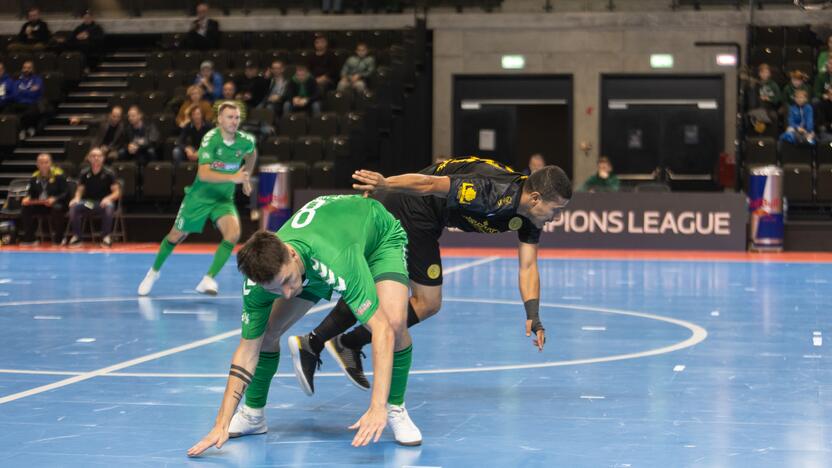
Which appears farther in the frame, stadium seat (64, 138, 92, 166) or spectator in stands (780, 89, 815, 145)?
stadium seat (64, 138, 92, 166)

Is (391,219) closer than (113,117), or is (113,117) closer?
(391,219)

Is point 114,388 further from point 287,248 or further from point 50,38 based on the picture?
point 50,38

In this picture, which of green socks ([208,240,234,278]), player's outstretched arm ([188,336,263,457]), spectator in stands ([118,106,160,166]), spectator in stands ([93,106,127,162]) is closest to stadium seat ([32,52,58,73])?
spectator in stands ([93,106,127,162])

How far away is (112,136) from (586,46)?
381 inches

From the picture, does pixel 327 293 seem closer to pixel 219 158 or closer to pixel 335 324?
pixel 335 324

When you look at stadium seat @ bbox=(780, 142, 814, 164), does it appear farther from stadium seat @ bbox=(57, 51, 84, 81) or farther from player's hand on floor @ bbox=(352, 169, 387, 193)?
player's hand on floor @ bbox=(352, 169, 387, 193)

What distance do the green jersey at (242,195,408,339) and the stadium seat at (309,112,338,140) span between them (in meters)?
15.9

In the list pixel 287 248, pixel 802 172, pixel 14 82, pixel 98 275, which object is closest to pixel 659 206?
pixel 802 172

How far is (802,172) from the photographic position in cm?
2031

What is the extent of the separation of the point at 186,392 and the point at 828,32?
714 inches

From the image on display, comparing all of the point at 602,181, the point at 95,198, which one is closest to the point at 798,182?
the point at 602,181

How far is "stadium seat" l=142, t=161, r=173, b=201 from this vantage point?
70.1 ft

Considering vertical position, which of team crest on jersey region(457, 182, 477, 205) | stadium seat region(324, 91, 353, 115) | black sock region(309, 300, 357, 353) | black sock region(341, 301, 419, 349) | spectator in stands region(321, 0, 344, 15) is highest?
spectator in stands region(321, 0, 344, 15)

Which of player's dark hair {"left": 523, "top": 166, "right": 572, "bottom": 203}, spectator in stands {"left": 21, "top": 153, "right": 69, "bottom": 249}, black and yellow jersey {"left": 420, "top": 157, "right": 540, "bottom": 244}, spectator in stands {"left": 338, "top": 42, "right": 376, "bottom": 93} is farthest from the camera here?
spectator in stands {"left": 338, "top": 42, "right": 376, "bottom": 93}
